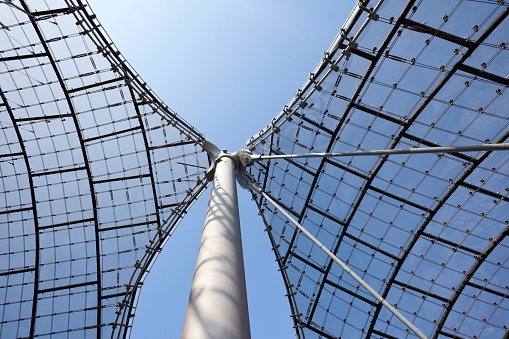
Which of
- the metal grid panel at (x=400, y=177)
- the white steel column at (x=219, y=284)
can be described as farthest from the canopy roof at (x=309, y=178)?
the white steel column at (x=219, y=284)

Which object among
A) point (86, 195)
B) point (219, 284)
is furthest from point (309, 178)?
point (219, 284)

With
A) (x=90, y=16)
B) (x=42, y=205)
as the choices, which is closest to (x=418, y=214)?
(x=90, y=16)

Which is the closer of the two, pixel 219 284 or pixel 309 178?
pixel 219 284

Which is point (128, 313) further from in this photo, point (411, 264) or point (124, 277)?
point (411, 264)

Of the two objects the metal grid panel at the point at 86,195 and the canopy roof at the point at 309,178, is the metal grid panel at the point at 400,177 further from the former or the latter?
the metal grid panel at the point at 86,195

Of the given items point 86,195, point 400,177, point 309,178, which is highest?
point 86,195

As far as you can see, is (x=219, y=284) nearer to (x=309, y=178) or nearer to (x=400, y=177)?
(x=400, y=177)

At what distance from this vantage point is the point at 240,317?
309 inches

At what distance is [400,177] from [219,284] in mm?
15673

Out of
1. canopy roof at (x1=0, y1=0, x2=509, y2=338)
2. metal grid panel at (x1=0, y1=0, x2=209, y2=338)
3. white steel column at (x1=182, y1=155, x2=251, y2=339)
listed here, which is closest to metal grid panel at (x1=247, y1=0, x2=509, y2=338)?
canopy roof at (x1=0, y1=0, x2=509, y2=338)

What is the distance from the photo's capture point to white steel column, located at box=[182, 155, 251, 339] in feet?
24.1

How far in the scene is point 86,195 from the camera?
25.7 meters

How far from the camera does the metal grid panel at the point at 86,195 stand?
24.0 m

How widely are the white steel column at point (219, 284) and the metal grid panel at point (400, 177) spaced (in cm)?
988
